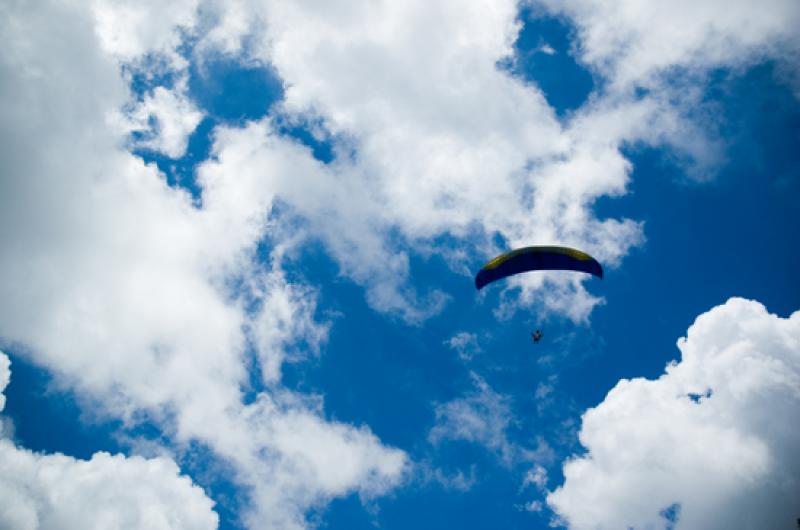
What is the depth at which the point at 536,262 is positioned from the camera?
36.3 metres

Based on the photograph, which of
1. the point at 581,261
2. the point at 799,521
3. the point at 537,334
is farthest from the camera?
the point at 799,521

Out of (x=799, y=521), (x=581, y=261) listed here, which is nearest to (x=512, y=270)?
(x=581, y=261)

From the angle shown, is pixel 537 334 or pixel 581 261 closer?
pixel 581 261

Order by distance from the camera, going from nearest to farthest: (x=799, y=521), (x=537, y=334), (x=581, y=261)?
(x=581, y=261) < (x=537, y=334) < (x=799, y=521)

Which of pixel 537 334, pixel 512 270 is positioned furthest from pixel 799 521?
pixel 512 270

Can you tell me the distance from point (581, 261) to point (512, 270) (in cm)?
506

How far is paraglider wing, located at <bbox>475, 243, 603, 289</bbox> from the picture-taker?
35281 mm

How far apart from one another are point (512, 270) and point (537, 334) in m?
6.23

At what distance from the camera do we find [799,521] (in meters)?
72.8

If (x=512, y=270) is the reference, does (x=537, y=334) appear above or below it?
below

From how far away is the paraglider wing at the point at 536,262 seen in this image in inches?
1389

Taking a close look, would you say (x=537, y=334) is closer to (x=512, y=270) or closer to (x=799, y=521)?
(x=512, y=270)

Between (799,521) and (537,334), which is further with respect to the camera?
(799,521)

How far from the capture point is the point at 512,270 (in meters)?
36.8
